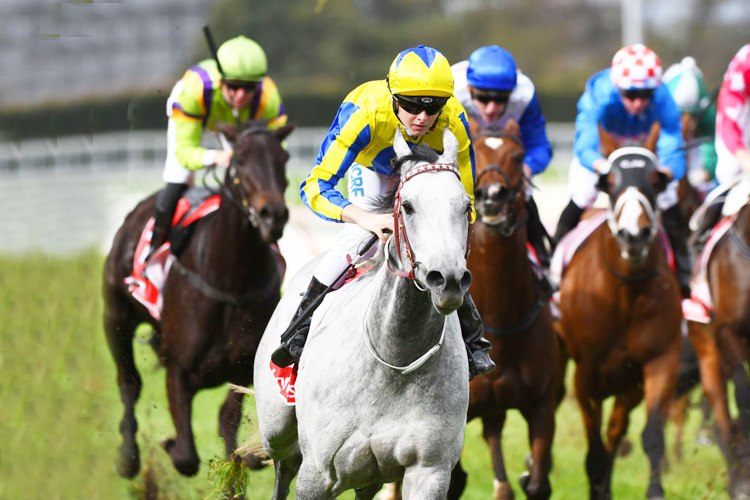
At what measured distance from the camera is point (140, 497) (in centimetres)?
647

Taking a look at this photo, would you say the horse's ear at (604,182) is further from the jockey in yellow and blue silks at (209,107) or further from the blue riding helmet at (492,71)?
the jockey in yellow and blue silks at (209,107)

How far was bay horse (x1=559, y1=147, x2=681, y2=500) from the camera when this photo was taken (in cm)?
606

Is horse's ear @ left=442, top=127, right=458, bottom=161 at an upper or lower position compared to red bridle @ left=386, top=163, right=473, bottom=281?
upper

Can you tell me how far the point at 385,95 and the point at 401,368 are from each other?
3.54 ft

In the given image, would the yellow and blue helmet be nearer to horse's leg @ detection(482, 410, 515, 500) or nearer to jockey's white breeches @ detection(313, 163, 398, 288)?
jockey's white breeches @ detection(313, 163, 398, 288)

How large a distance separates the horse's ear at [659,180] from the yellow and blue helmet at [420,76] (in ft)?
8.74

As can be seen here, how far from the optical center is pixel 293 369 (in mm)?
4402

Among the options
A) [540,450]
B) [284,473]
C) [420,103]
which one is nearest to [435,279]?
[420,103]

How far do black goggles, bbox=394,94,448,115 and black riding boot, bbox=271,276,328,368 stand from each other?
914 millimetres

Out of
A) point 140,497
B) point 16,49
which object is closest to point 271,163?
point 16,49

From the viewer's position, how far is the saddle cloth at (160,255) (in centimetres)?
660

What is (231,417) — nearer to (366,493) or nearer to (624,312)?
(366,493)

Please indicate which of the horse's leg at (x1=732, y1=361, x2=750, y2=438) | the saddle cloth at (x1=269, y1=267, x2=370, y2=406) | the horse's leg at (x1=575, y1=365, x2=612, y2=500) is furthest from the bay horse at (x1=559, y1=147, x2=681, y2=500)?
the saddle cloth at (x1=269, y1=267, x2=370, y2=406)

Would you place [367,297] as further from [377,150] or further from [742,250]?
[742,250]
